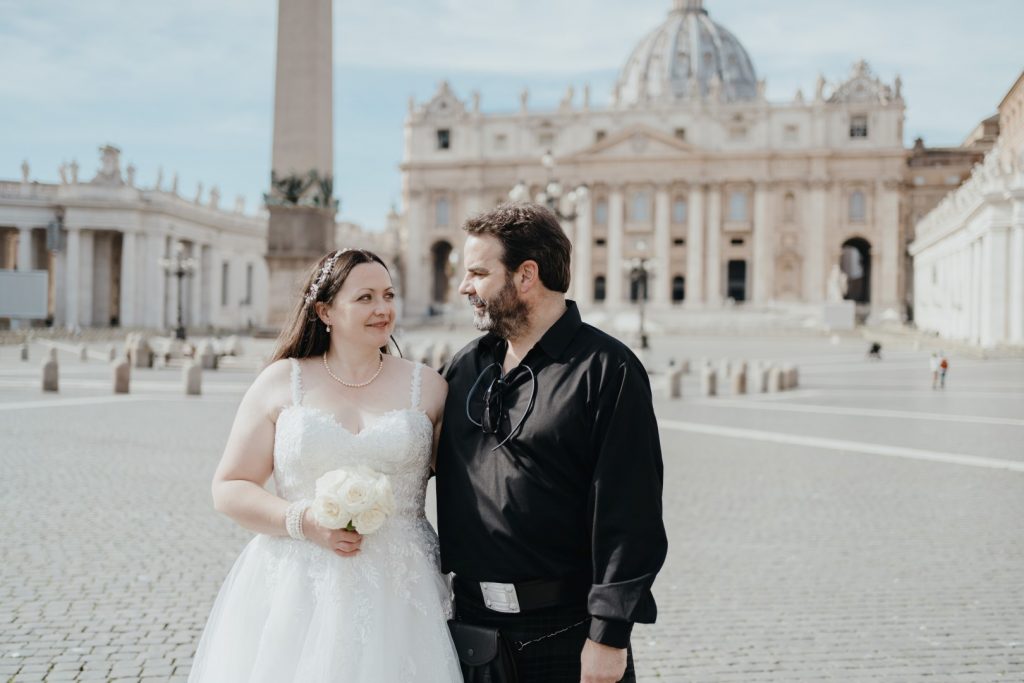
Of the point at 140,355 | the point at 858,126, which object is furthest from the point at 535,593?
the point at 858,126

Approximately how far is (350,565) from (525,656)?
581mm

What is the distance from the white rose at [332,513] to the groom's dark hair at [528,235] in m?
0.81

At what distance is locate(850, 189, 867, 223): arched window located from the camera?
234ft

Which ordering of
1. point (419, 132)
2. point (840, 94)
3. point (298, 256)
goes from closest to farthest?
point (298, 256), point (840, 94), point (419, 132)

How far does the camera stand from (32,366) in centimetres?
2508

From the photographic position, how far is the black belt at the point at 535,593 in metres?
2.68

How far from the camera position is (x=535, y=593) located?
268cm

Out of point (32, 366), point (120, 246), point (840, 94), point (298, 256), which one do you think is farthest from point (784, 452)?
point (840, 94)

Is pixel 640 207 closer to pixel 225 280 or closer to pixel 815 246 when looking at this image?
pixel 815 246

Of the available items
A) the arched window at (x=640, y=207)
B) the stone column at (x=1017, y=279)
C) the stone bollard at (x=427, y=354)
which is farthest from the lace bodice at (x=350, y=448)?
the arched window at (x=640, y=207)

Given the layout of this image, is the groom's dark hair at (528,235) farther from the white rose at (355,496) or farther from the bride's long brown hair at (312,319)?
the white rose at (355,496)

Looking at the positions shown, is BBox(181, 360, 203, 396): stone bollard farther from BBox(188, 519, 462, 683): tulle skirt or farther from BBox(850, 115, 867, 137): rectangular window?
BBox(850, 115, 867, 137): rectangular window

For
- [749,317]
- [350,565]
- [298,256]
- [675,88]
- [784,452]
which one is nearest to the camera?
[350,565]

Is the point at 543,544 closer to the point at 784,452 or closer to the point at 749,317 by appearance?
the point at 784,452
